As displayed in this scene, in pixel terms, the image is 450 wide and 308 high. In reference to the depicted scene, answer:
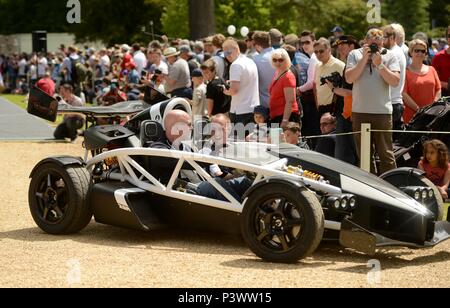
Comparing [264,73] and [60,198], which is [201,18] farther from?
[60,198]

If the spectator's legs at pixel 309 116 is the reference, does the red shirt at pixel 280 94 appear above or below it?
above

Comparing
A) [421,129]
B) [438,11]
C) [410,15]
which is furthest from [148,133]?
[438,11]

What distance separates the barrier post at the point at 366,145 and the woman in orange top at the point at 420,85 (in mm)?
1649

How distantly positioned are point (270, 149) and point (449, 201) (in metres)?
3.20

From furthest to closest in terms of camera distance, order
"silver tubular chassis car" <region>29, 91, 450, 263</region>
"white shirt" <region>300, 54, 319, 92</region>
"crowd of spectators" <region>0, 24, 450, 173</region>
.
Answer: "white shirt" <region>300, 54, 319, 92</region>
"crowd of spectators" <region>0, 24, 450, 173</region>
"silver tubular chassis car" <region>29, 91, 450, 263</region>

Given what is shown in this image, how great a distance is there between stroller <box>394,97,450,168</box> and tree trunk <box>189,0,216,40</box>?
1790 cm

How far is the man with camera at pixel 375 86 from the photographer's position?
10.3m

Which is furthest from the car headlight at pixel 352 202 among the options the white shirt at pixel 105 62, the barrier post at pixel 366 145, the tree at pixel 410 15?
the tree at pixel 410 15

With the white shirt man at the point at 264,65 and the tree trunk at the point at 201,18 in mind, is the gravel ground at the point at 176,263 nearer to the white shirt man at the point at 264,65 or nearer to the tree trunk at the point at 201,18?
the white shirt man at the point at 264,65

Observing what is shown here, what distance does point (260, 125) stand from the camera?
11.7 metres

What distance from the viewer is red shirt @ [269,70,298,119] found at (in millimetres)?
11852

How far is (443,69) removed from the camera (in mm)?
13375

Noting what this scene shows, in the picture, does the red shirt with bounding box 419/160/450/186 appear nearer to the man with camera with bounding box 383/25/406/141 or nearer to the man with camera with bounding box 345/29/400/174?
the man with camera with bounding box 345/29/400/174

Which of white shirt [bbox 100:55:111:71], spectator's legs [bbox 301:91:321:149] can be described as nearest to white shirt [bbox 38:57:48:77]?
white shirt [bbox 100:55:111:71]
